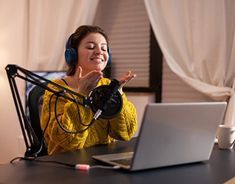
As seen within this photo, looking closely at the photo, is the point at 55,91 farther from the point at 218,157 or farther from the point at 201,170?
the point at 218,157

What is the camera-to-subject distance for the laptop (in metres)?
0.98

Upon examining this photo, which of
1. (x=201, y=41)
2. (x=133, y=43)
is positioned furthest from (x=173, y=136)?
(x=133, y=43)

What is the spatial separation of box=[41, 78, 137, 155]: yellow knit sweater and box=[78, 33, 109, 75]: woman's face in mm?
150

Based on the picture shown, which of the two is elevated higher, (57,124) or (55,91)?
(55,91)

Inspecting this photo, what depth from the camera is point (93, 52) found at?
1558mm

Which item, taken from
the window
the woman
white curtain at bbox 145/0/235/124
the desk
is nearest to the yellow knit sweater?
the woman

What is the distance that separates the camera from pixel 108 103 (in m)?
1.07

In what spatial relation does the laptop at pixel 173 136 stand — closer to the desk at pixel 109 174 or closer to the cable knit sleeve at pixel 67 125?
the desk at pixel 109 174

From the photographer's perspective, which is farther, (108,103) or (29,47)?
(29,47)

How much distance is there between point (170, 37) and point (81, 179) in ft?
6.27

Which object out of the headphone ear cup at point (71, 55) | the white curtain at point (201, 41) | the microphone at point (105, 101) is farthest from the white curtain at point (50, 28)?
the microphone at point (105, 101)

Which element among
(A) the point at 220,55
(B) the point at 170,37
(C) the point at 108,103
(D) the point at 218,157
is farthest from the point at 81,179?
(B) the point at 170,37

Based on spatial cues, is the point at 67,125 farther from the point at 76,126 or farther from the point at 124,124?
the point at 124,124

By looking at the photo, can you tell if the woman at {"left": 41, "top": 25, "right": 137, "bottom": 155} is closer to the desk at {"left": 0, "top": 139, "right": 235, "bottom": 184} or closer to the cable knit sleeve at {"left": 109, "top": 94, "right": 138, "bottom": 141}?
the cable knit sleeve at {"left": 109, "top": 94, "right": 138, "bottom": 141}
